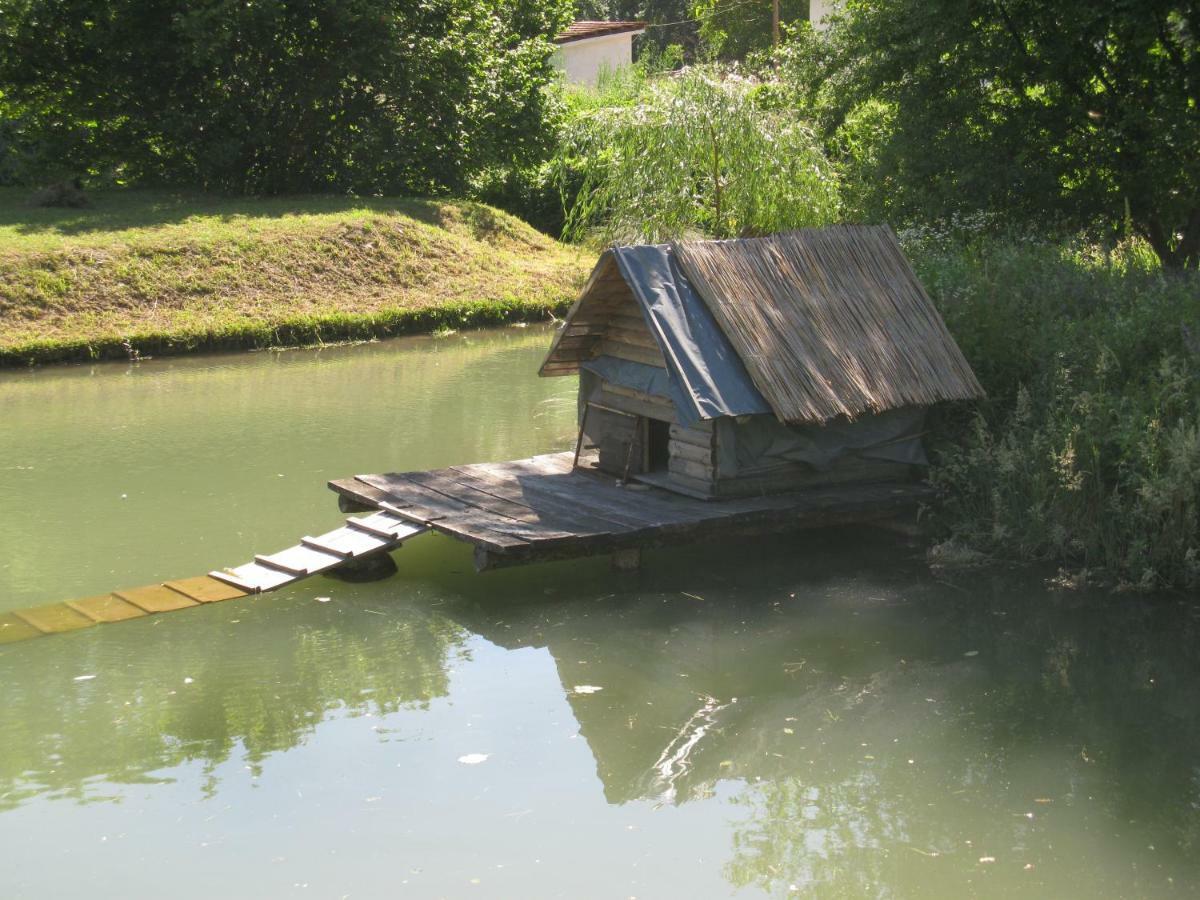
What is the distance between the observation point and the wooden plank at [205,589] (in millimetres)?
8789

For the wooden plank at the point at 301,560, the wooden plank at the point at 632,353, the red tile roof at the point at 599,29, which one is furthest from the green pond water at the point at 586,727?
the red tile roof at the point at 599,29

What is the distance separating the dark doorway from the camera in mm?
10602

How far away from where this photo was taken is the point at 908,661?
7.95 metres

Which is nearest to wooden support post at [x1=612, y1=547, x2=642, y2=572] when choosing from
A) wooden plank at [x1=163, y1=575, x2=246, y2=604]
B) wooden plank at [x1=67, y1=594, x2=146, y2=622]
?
wooden plank at [x1=163, y1=575, x2=246, y2=604]

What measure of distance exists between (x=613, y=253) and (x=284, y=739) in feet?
14.7

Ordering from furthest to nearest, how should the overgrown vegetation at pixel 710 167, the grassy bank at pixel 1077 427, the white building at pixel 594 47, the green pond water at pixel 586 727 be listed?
the white building at pixel 594 47
the overgrown vegetation at pixel 710 167
the grassy bank at pixel 1077 427
the green pond water at pixel 586 727

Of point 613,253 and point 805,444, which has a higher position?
point 613,253

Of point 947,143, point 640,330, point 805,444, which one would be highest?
point 947,143

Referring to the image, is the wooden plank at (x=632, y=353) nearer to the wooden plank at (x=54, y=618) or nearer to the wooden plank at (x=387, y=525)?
the wooden plank at (x=387, y=525)

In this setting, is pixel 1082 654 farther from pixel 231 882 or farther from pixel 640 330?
pixel 231 882

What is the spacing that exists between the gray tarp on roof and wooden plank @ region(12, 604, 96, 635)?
405 centimetres

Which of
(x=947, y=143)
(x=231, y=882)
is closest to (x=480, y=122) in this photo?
(x=947, y=143)

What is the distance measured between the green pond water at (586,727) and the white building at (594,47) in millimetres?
36696

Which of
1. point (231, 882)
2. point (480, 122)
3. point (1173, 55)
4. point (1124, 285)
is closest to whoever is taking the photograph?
point (231, 882)
